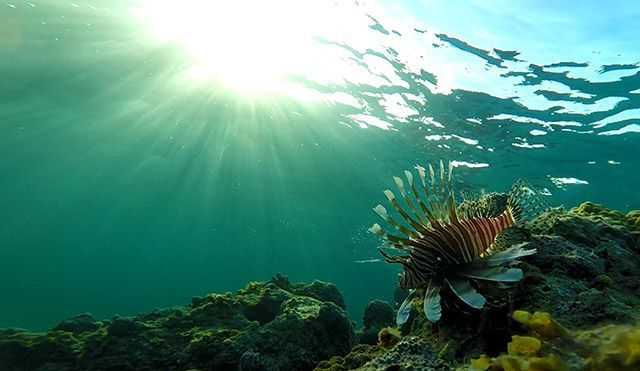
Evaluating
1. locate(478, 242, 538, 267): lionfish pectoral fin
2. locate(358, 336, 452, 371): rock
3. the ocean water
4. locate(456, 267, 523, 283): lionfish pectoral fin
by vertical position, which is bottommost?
locate(358, 336, 452, 371): rock

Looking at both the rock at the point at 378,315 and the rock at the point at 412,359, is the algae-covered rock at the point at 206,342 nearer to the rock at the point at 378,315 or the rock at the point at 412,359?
the rock at the point at 378,315

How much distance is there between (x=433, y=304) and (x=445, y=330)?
30 centimetres

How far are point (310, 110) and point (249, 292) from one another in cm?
1237

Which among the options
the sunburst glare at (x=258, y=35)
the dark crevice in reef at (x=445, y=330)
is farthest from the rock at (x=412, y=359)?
the sunburst glare at (x=258, y=35)

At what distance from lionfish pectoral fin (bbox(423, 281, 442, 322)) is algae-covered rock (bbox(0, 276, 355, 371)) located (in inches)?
83.4

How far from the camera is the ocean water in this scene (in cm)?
1072

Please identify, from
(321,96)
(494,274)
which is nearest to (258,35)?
(321,96)

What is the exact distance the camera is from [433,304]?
65.9 inches

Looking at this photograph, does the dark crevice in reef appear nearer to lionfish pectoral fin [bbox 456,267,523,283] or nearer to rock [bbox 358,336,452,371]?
rock [bbox 358,336,452,371]

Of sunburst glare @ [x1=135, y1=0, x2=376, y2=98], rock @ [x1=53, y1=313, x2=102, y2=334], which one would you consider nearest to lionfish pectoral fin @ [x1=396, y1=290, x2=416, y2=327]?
rock @ [x1=53, y1=313, x2=102, y2=334]

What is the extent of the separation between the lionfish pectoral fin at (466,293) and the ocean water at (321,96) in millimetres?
587

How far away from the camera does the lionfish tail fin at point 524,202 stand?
288cm

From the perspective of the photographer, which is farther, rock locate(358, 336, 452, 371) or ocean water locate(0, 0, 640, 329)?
ocean water locate(0, 0, 640, 329)

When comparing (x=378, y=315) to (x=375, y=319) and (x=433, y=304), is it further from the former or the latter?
(x=433, y=304)
